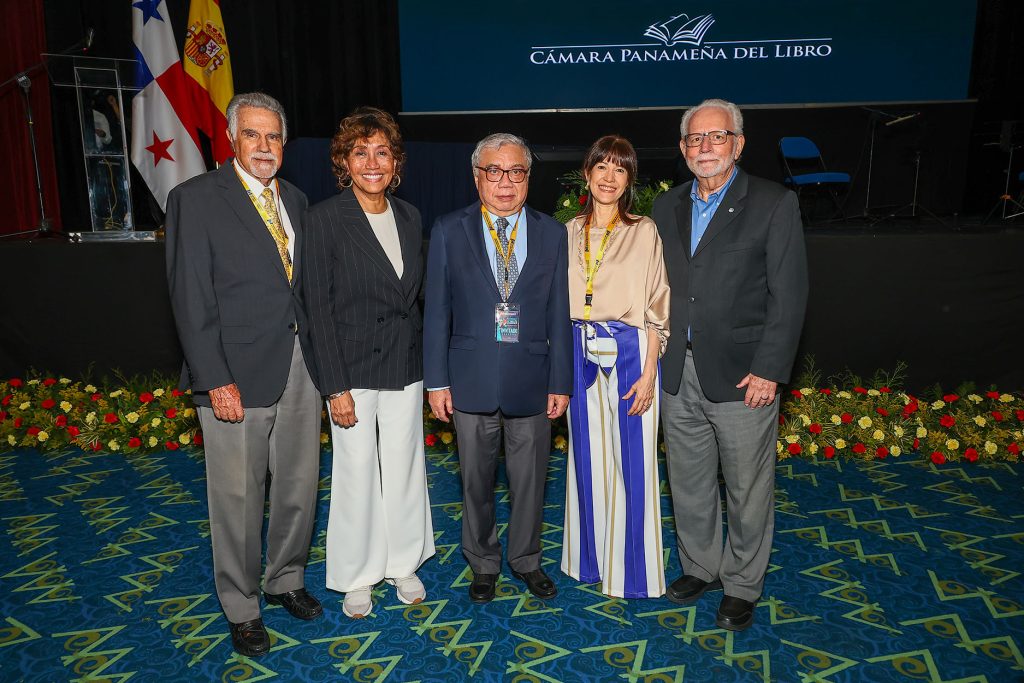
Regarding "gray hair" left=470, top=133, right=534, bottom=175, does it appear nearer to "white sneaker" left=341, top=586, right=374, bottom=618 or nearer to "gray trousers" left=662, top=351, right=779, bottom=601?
"gray trousers" left=662, top=351, right=779, bottom=601

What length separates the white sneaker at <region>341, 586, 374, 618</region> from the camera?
2625 millimetres

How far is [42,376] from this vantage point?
5.24 meters

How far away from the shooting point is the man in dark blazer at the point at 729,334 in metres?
2.36

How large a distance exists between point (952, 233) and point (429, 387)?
14.9 ft

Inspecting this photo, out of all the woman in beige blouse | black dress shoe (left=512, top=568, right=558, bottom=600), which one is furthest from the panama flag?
black dress shoe (left=512, top=568, right=558, bottom=600)

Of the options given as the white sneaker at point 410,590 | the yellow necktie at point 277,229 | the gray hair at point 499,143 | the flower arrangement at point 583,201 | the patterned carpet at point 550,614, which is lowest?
the patterned carpet at point 550,614

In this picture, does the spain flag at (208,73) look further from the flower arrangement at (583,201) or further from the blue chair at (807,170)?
the blue chair at (807,170)

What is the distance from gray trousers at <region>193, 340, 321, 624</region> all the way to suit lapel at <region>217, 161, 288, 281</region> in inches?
13.8

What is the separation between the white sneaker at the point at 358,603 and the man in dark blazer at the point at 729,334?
4.04ft

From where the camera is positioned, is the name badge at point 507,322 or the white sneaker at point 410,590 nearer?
the name badge at point 507,322

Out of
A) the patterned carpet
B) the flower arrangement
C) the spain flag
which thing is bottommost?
the patterned carpet

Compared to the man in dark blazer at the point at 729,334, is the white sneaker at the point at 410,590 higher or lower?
lower

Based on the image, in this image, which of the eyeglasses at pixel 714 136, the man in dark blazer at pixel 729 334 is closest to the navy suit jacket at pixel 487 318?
the man in dark blazer at pixel 729 334

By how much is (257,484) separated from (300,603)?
57 centimetres
